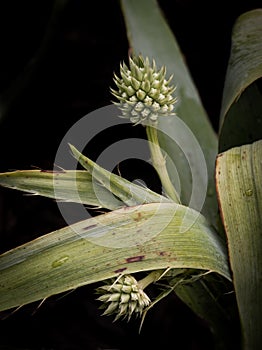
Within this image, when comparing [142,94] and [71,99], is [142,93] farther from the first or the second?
[71,99]

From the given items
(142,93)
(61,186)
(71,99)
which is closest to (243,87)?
(142,93)

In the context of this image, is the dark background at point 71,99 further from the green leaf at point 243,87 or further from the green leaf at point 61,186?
the green leaf at point 61,186

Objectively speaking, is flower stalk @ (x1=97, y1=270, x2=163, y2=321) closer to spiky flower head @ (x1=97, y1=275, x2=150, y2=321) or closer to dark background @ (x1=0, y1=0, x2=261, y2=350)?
spiky flower head @ (x1=97, y1=275, x2=150, y2=321)

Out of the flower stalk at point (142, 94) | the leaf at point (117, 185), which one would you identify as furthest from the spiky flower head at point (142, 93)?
the leaf at point (117, 185)

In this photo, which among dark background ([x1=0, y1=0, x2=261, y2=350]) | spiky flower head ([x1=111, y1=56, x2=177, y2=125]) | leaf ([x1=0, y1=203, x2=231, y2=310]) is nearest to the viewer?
leaf ([x1=0, y1=203, x2=231, y2=310])

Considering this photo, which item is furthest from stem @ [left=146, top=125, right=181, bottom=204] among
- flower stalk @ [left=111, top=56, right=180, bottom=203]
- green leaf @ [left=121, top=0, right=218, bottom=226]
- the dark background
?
the dark background

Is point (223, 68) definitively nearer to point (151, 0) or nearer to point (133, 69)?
point (151, 0)
